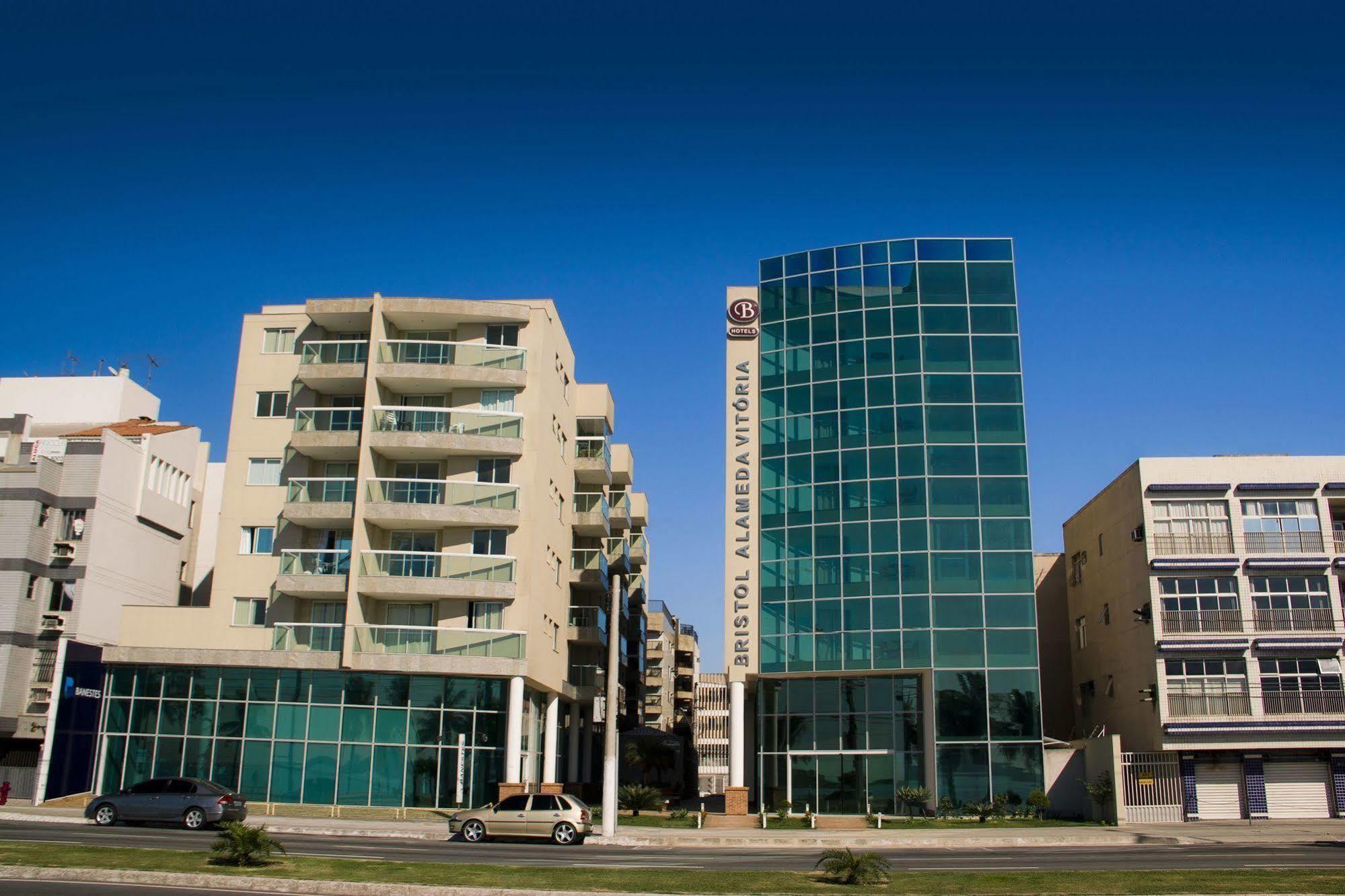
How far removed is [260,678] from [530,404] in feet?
54.3

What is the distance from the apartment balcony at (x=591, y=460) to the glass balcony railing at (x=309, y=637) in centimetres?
1891

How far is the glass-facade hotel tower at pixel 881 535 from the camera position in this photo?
51.5m

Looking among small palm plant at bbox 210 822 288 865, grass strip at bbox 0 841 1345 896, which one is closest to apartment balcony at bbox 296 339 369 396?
grass strip at bbox 0 841 1345 896

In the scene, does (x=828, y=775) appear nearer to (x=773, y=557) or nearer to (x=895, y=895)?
(x=773, y=557)

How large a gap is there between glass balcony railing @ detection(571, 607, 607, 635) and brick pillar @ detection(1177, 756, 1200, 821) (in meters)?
28.8

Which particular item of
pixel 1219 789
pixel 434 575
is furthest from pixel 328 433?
pixel 1219 789

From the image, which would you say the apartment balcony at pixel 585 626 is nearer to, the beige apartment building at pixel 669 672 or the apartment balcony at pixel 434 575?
the apartment balcony at pixel 434 575

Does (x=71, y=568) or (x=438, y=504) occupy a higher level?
(x=438, y=504)

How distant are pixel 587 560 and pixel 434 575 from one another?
14210mm

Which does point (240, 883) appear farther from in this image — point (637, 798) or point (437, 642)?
point (637, 798)

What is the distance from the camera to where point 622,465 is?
7206 cm

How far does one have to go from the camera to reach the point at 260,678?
4956 centimetres

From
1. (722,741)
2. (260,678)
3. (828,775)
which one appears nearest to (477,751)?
(260,678)

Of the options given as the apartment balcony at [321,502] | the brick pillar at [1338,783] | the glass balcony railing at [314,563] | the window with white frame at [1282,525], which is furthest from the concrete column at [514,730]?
the brick pillar at [1338,783]
